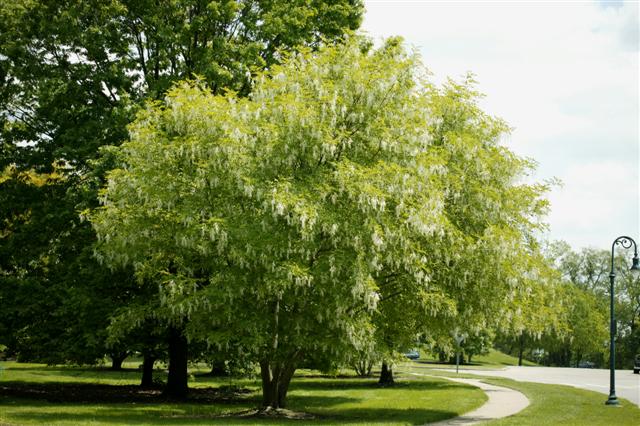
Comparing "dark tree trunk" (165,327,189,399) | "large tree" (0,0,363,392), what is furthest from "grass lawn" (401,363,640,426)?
"large tree" (0,0,363,392)

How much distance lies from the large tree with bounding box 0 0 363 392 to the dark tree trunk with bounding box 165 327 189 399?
2516 millimetres

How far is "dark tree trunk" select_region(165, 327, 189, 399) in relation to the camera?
2491 cm

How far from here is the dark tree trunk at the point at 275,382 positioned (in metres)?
20.7

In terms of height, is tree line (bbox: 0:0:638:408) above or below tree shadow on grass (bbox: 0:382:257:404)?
above

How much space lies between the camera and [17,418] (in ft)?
56.5

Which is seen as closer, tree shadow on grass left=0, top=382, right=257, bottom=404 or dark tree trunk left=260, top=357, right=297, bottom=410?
dark tree trunk left=260, top=357, right=297, bottom=410

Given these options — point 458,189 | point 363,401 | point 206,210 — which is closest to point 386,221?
point 458,189

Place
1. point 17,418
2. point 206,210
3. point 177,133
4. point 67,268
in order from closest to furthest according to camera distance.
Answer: point 17,418 → point 206,210 → point 177,133 → point 67,268

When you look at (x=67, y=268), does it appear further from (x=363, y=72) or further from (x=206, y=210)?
(x=363, y=72)

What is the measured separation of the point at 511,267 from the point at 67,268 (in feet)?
50.1

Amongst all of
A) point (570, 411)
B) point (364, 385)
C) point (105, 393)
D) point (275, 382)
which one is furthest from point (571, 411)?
point (105, 393)

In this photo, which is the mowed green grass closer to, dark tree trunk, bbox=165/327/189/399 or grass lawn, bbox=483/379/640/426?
dark tree trunk, bbox=165/327/189/399

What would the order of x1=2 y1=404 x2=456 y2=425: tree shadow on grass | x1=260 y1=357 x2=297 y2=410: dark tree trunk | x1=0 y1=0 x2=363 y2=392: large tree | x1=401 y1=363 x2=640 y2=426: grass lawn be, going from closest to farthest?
x1=2 y1=404 x2=456 y2=425: tree shadow on grass < x1=401 y1=363 x2=640 y2=426: grass lawn < x1=260 y1=357 x2=297 y2=410: dark tree trunk < x1=0 y1=0 x2=363 y2=392: large tree

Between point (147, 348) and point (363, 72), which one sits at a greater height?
point (363, 72)
